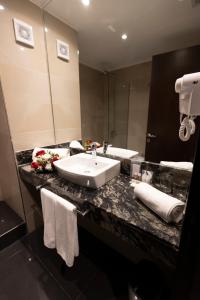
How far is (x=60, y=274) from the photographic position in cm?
124

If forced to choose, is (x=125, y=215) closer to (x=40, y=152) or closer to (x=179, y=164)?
(x=179, y=164)

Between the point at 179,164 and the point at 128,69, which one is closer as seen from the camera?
the point at 179,164

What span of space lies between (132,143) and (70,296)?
4.30 ft

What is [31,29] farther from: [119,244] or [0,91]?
[119,244]

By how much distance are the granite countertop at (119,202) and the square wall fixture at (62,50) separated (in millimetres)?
1283

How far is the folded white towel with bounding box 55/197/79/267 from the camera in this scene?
95 centimetres

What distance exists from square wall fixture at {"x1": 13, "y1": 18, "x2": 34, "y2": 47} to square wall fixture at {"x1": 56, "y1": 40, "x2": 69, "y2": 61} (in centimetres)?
28

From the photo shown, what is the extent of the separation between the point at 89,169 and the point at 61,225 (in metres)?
0.52

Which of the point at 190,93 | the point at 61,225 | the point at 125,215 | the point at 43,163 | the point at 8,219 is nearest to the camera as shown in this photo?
the point at 190,93

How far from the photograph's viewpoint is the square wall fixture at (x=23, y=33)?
47.4 inches

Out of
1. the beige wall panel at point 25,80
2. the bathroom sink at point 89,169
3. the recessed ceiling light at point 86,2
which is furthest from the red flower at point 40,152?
the recessed ceiling light at point 86,2

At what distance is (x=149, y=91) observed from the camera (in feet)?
3.34

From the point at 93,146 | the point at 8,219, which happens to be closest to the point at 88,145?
the point at 93,146

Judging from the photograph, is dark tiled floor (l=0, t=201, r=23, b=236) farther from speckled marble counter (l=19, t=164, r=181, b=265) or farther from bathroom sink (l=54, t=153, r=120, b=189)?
bathroom sink (l=54, t=153, r=120, b=189)
